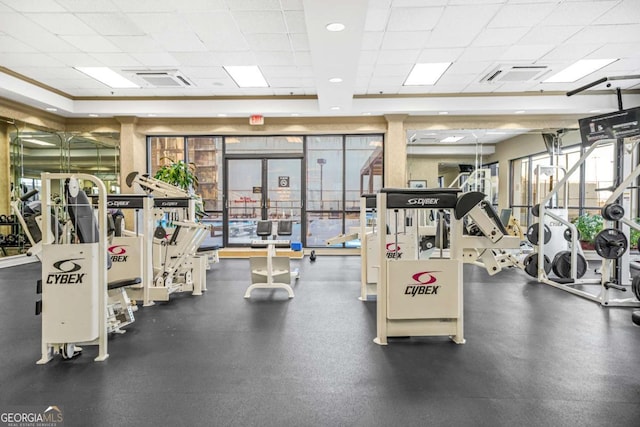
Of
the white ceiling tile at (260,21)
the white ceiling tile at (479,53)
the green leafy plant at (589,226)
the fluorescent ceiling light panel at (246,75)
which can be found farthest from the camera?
the green leafy plant at (589,226)

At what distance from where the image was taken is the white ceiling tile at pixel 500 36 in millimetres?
4504

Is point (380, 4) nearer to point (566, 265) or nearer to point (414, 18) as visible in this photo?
point (414, 18)

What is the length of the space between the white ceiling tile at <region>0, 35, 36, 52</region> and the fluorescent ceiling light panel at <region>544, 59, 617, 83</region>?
309 inches

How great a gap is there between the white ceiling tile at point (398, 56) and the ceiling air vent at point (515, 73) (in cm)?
146

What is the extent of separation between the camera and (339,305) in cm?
427

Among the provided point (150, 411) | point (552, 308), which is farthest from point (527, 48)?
point (150, 411)

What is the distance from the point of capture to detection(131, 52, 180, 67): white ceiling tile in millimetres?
5299

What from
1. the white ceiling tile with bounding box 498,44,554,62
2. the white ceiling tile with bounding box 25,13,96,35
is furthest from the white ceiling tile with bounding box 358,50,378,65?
the white ceiling tile with bounding box 25,13,96,35

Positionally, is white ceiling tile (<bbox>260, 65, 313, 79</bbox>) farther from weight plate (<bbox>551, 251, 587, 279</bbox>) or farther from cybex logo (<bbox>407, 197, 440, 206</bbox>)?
weight plate (<bbox>551, 251, 587, 279</bbox>)

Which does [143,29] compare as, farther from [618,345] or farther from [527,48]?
[618,345]

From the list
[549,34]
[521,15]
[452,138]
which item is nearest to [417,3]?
[521,15]

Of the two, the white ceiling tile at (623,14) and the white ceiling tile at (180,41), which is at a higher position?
the white ceiling tile at (180,41)

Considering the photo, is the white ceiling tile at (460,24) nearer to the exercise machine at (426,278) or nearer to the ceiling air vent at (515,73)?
the ceiling air vent at (515,73)

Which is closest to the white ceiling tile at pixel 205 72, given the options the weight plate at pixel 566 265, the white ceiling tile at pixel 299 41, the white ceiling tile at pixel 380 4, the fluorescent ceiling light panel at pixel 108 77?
the fluorescent ceiling light panel at pixel 108 77
